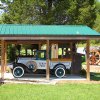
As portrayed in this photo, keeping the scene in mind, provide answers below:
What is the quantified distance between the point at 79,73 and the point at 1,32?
6.57 metres

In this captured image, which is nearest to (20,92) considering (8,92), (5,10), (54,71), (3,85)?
(8,92)

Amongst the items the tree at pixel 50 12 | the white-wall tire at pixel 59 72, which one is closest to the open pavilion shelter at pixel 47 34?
the white-wall tire at pixel 59 72

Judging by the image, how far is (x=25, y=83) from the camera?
1856 cm

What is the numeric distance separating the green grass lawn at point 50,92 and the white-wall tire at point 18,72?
2.84 m

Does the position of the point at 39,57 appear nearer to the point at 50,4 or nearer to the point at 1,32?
the point at 1,32

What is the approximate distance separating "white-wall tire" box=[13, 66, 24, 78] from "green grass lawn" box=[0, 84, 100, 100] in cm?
284

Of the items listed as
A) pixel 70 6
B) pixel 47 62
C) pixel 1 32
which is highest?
pixel 70 6

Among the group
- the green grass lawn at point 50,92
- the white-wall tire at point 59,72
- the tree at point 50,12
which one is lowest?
the green grass lawn at point 50,92

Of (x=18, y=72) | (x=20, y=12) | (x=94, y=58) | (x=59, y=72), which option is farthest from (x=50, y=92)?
(x=94, y=58)

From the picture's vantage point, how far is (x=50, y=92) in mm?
15875

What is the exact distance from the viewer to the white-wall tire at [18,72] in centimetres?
2084

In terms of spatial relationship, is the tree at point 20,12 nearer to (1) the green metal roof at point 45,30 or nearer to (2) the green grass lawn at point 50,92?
(1) the green metal roof at point 45,30

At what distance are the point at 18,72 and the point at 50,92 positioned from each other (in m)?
5.40

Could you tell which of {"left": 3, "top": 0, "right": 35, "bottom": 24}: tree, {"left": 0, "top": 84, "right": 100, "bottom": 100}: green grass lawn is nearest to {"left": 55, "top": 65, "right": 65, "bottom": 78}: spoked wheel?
{"left": 0, "top": 84, "right": 100, "bottom": 100}: green grass lawn
